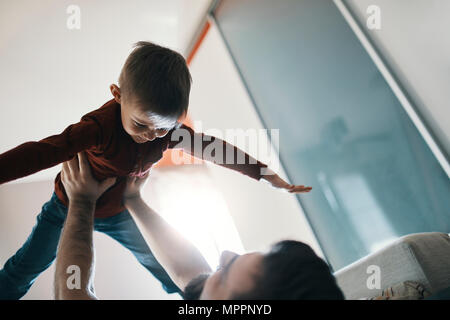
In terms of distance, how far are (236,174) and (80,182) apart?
1.65 m

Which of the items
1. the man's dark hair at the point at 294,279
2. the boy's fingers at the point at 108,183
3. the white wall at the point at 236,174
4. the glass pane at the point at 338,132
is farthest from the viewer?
the white wall at the point at 236,174

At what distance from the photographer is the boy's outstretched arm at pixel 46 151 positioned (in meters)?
0.55

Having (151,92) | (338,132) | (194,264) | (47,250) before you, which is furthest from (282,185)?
(47,250)

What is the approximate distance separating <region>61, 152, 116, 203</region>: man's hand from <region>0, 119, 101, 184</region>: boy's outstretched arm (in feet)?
0.20

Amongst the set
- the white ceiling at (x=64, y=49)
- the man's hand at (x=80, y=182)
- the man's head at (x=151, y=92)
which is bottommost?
the man's hand at (x=80, y=182)

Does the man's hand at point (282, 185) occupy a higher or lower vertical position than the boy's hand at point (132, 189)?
lower

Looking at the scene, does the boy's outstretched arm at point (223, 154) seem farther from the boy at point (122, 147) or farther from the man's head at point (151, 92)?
the man's head at point (151, 92)

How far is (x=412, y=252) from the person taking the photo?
850 mm

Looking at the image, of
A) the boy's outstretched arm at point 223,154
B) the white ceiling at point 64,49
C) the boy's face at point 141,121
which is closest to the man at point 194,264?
the boy's face at point 141,121

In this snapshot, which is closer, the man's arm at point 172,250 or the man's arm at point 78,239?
the man's arm at point 78,239

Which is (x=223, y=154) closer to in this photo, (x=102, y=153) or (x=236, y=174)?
(x=102, y=153)

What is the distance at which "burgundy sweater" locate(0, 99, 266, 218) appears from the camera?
1.88ft

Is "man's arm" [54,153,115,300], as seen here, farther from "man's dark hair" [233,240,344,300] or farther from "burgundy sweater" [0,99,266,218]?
"man's dark hair" [233,240,344,300]

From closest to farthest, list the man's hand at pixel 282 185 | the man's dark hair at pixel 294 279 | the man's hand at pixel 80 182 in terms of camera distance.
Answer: the man's dark hair at pixel 294 279
the man's hand at pixel 80 182
the man's hand at pixel 282 185
